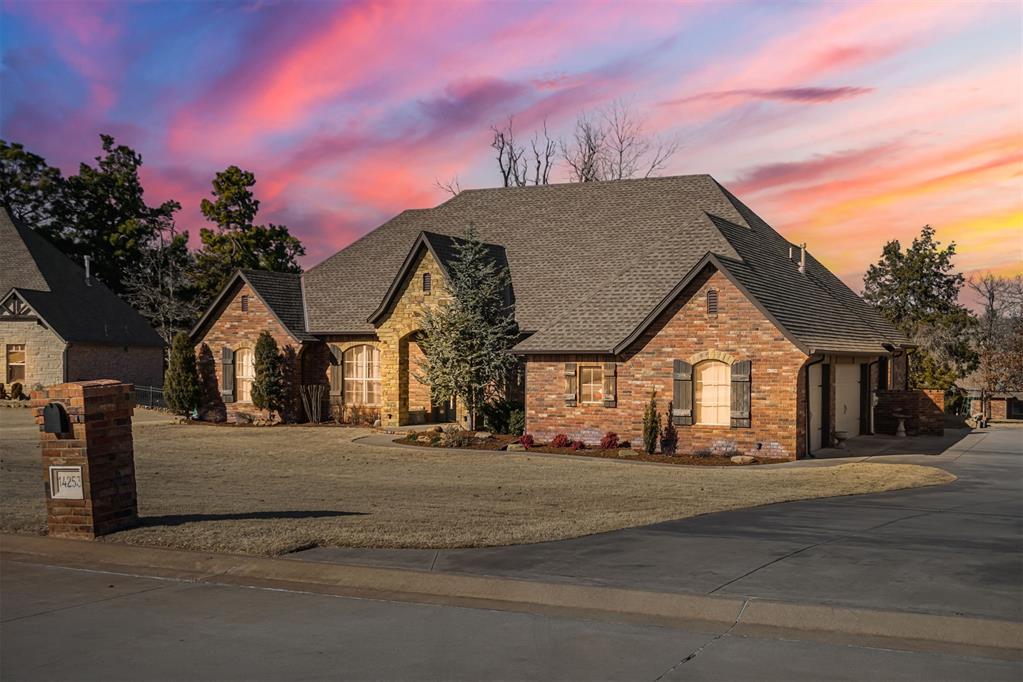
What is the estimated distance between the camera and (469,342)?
30375 millimetres

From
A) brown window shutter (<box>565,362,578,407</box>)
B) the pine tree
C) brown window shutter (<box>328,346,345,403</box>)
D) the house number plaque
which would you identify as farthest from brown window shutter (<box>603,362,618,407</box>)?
the pine tree

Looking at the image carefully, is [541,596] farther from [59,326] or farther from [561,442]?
[59,326]

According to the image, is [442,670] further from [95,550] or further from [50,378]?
[50,378]

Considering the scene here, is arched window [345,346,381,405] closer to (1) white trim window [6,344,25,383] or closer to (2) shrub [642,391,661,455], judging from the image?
(2) shrub [642,391,661,455]

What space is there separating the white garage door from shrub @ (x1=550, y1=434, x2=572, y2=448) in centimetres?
823

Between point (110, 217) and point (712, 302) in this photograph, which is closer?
point (712, 302)

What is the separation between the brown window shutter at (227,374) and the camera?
3609cm

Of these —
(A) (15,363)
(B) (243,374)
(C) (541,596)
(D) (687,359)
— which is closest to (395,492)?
(C) (541,596)

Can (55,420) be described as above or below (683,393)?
above

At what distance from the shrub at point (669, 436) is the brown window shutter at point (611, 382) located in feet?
5.10

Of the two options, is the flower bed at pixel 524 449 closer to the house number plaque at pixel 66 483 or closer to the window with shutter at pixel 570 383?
the window with shutter at pixel 570 383

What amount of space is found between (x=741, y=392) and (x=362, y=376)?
15.2 metres

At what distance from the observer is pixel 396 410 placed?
108ft

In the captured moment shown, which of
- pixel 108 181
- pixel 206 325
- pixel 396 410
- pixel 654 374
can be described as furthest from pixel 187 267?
pixel 654 374
